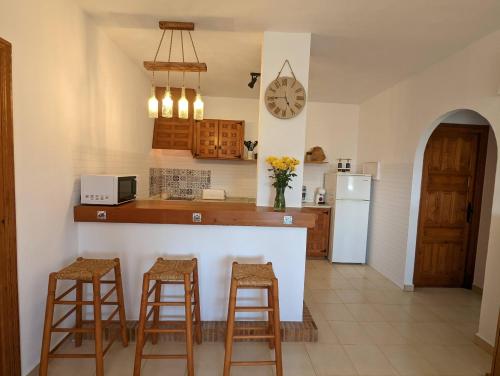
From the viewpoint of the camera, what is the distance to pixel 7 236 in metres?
1.60

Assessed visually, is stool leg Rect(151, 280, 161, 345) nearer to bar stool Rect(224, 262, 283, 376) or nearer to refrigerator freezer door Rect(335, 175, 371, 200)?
bar stool Rect(224, 262, 283, 376)

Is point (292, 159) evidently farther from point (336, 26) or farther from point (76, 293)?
point (76, 293)

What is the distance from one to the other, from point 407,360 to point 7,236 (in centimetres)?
287

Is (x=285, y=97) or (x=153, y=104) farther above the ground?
(x=285, y=97)

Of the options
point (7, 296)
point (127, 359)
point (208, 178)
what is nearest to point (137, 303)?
point (127, 359)

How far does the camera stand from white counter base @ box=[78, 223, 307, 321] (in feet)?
7.53

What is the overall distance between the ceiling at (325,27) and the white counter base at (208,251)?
1.71 m

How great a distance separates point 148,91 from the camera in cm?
398

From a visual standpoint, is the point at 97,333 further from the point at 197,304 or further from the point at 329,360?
the point at 329,360

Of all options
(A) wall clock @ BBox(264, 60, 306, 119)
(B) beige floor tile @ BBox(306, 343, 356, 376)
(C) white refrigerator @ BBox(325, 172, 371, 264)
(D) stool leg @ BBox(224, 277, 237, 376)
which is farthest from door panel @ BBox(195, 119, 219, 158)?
(B) beige floor tile @ BBox(306, 343, 356, 376)

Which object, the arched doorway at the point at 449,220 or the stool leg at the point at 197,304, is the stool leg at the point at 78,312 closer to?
the stool leg at the point at 197,304

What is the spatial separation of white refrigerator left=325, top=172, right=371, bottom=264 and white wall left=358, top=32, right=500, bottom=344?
15 centimetres

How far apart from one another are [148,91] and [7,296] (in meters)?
3.12

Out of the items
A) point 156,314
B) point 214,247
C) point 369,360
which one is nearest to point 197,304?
point 156,314
